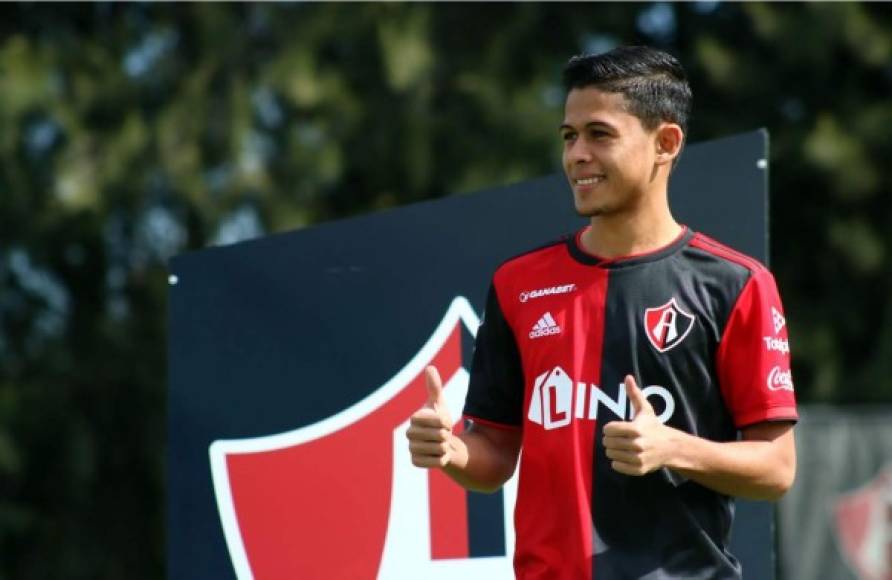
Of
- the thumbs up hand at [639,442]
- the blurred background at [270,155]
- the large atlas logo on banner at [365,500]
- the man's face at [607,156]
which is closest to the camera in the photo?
the thumbs up hand at [639,442]

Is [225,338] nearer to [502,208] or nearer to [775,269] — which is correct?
[502,208]

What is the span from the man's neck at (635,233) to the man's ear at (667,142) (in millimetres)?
90

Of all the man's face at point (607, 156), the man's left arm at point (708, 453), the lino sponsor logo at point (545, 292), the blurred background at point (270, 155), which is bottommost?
the man's left arm at point (708, 453)

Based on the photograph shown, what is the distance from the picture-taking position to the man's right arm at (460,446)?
2584 mm

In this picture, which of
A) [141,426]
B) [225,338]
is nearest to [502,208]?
[225,338]

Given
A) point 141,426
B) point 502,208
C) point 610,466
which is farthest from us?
point 141,426

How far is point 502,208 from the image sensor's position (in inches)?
134

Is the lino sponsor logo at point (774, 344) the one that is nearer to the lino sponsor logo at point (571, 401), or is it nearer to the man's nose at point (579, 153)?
the lino sponsor logo at point (571, 401)

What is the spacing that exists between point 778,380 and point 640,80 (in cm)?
53

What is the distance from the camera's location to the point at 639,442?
2373 millimetres

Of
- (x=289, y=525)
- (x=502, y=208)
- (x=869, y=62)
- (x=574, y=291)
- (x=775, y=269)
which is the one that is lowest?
(x=289, y=525)

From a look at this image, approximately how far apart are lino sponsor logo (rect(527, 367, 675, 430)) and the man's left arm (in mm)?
96

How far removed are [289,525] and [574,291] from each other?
107 cm

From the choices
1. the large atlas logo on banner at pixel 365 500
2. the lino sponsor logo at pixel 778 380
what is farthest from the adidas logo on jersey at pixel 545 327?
the large atlas logo on banner at pixel 365 500
